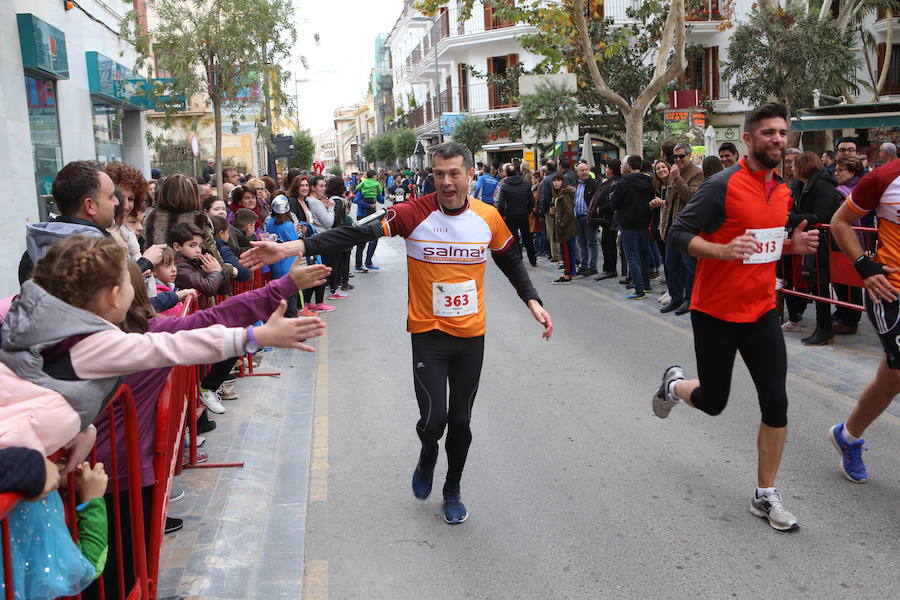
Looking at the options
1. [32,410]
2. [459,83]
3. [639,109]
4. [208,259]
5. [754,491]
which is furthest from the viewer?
[459,83]

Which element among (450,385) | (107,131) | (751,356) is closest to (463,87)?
(107,131)

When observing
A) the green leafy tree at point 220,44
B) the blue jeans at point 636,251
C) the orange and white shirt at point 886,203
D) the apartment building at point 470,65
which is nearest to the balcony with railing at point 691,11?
the apartment building at point 470,65

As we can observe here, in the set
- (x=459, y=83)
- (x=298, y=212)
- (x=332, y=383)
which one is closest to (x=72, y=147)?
Result: (x=298, y=212)

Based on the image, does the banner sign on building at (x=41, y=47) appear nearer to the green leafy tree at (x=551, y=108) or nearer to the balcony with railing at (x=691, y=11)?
the green leafy tree at (x=551, y=108)

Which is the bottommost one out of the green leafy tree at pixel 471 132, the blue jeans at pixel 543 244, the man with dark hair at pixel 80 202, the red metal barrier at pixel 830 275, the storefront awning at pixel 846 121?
the blue jeans at pixel 543 244

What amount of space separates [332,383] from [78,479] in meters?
5.21

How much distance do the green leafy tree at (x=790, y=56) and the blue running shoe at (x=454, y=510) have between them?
2119cm

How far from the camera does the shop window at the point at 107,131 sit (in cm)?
1828

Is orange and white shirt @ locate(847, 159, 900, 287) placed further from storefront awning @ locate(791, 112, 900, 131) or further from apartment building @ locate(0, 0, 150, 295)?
storefront awning @ locate(791, 112, 900, 131)

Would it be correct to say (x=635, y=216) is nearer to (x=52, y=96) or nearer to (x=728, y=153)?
(x=728, y=153)

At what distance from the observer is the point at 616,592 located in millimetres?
3805

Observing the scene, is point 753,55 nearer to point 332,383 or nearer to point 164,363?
point 332,383

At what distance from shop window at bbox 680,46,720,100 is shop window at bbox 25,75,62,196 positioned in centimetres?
2661

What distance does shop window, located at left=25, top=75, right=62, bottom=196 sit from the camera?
13852 millimetres
